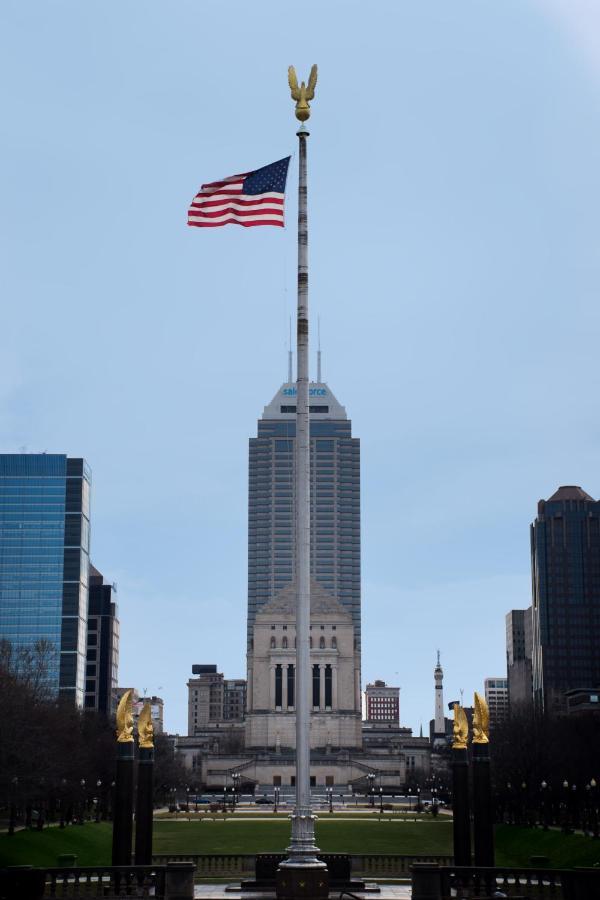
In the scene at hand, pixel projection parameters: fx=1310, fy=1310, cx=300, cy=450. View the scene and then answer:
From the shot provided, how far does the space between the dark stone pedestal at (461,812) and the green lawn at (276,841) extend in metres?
14.7

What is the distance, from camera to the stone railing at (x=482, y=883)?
4194 cm

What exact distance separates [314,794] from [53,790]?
84.1 meters

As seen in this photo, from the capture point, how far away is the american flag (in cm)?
4284

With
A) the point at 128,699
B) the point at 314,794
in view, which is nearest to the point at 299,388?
the point at 128,699

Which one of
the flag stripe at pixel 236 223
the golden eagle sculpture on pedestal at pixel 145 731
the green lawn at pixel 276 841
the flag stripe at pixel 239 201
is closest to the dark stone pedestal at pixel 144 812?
the golden eagle sculpture on pedestal at pixel 145 731

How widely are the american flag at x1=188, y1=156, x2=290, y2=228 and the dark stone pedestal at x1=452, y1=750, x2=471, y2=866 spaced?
23.5m

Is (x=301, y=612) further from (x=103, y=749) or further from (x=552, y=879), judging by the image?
(x=103, y=749)

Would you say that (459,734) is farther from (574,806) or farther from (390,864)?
(574,806)

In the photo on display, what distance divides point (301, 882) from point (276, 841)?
→ 4578 centimetres

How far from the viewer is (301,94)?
43281 millimetres

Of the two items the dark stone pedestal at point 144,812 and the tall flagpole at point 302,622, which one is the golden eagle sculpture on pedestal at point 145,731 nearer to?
the dark stone pedestal at point 144,812

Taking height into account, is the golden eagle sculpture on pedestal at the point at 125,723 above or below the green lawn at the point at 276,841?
above

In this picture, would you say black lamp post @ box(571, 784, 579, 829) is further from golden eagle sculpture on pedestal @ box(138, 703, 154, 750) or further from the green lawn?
golden eagle sculpture on pedestal @ box(138, 703, 154, 750)

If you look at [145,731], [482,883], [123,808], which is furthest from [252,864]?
[482,883]
